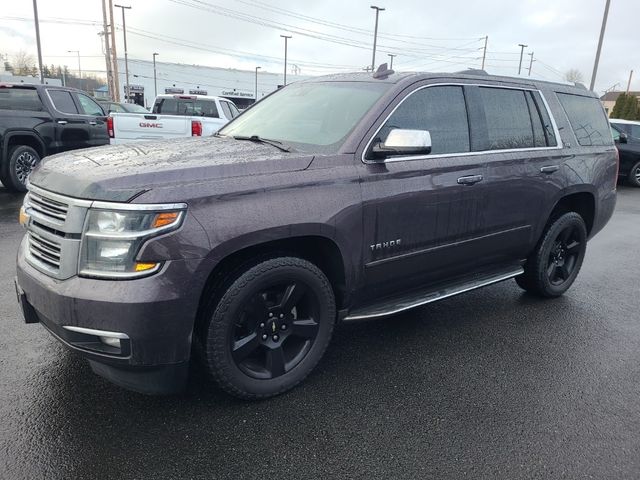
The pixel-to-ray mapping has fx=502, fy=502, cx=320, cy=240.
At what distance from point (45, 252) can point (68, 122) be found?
26.7 ft

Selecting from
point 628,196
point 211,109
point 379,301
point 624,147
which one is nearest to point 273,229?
point 379,301

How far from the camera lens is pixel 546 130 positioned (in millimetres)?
4309

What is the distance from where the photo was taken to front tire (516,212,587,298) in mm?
4523

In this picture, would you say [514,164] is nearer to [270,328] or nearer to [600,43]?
[270,328]

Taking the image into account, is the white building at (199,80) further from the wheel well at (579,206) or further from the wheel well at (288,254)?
the wheel well at (288,254)

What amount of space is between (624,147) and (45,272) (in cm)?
1526

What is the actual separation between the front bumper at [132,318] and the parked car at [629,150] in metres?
14.7

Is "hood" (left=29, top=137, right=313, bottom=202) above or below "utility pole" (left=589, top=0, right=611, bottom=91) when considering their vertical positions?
below

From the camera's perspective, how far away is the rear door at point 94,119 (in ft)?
33.3

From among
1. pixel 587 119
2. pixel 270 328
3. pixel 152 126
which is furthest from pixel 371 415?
pixel 152 126

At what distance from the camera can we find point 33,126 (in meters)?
8.98

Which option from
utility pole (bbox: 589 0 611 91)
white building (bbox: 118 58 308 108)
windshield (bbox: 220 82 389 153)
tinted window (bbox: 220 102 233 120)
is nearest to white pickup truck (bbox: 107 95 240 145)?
tinted window (bbox: 220 102 233 120)

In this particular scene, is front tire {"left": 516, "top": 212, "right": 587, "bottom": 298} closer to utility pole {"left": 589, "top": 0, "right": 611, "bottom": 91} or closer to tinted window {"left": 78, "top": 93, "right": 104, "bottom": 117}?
tinted window {"left": 78, "top": 93, "right": 104, "bottom": 117}

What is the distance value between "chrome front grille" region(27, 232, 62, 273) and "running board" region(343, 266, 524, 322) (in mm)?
1681
